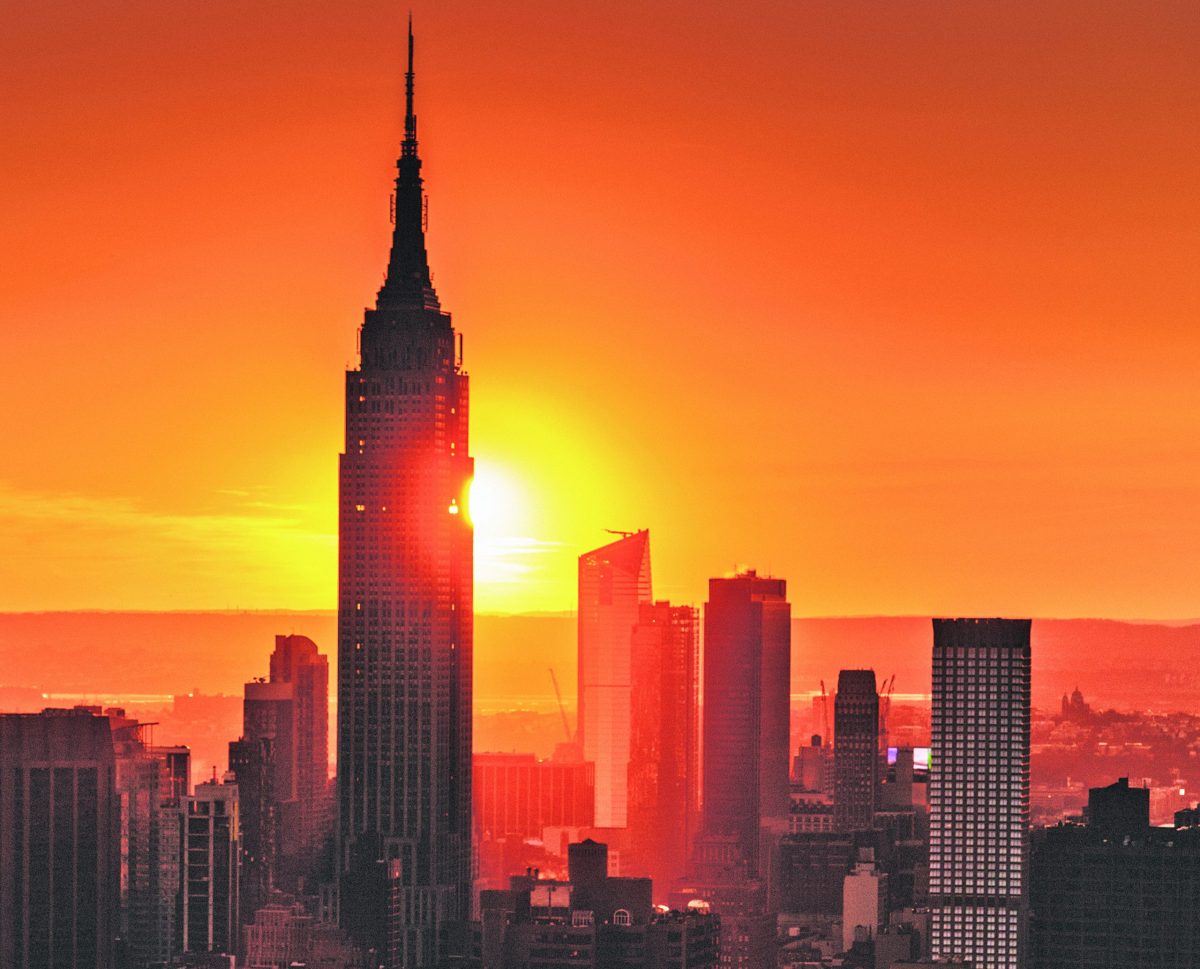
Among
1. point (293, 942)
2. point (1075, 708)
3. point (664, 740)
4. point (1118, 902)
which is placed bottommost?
point (293, 942)

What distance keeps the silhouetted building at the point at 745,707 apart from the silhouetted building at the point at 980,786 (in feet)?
67.9

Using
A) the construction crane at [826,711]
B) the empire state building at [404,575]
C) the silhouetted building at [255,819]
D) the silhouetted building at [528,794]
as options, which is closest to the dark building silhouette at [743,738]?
the construction crane at [826,711]

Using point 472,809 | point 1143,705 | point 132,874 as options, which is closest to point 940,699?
point 1143,705

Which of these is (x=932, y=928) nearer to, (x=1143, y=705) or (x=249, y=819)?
(x=1143, y=705)

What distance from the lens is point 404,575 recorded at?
126938 millimetres

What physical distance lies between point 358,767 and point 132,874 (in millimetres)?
18957

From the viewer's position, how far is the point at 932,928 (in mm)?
115625

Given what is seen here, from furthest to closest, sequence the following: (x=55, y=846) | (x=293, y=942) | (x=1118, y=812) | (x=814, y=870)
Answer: (x=814, y=870) → (x=1118, y=812) → (x=55, y=846) → (x=293, y=942)

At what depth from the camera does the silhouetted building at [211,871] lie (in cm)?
11019

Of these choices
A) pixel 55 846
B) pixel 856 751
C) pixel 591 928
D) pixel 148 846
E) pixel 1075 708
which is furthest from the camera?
pixel 856 751

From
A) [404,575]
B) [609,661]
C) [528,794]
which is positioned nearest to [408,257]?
[404,575]

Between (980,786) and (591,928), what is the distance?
72.2 feet

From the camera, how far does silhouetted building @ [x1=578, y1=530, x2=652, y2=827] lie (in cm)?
14738

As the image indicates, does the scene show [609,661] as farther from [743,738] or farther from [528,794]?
[528,794]
